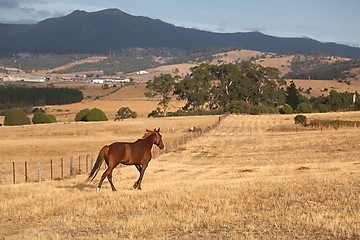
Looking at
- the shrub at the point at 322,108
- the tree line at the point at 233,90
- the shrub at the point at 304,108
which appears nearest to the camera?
the shrub at the point at 304,108

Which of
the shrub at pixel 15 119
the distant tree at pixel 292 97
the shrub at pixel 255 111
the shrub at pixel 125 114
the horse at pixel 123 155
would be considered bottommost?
the shrub at pixel 125 114

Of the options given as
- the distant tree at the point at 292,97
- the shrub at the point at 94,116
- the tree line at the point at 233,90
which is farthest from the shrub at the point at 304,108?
the shrub at the point at 94,116

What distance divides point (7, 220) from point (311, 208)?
7.84m

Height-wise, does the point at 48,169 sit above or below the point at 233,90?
below

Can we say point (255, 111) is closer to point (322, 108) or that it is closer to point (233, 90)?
point (322, 108)

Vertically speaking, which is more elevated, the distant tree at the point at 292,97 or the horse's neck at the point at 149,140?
the horse's neck at the point at 149,140

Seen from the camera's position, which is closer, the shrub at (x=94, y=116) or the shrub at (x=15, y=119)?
the shrub at (x=15, y=119)

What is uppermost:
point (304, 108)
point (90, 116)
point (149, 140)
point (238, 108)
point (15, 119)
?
point (149, 140)

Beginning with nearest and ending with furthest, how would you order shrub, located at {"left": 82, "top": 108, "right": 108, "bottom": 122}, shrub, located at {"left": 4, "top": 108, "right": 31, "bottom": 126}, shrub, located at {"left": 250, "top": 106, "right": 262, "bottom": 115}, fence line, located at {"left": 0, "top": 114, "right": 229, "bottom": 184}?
1. fence line, located at {"left": 0, "top": 114, "right": 229, "bottom": 184}
2. shrub, located at {"left": 4, "top": 108, "right": 31, "bottom": 126}
3. shrub, located at {"left": 82, "top": 108, "right": 108, "bottom": 122}
4. shrub, located at {"left": 250, "top": 106, "right": 262, "bottom": 115}

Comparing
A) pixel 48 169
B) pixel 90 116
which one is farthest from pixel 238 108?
pixel 48 169

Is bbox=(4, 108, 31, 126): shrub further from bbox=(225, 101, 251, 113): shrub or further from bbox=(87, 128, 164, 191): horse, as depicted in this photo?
bbox=(87, 128, 164, 191): horse

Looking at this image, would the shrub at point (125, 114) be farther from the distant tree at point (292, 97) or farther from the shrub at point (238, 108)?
the distant tree at point (292, 97)

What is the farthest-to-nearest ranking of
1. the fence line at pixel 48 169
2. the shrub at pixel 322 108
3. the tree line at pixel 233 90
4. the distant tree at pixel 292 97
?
the tree line at pixel 233 90 → the distant tree at pixel 292 97 → the shrub at pixel 322 108 → the fence line at pixel 48 169

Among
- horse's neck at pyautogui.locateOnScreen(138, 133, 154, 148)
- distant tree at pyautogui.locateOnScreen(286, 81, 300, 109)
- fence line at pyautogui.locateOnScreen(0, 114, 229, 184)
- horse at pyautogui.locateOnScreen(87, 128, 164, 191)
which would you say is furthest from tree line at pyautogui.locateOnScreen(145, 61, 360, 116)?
horse at pyautogui.locateOnScreen(87, 128, 164, 191)
